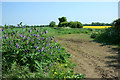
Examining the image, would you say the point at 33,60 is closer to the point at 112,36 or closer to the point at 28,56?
the point at 28,56

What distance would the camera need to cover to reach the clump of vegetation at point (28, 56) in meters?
4.10

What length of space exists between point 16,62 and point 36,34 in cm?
110

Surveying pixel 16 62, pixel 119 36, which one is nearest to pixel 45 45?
pixel 16 62

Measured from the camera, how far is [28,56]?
14.0 ft

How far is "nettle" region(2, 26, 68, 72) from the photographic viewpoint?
4336 mm

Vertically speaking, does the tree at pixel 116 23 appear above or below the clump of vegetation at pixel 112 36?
above

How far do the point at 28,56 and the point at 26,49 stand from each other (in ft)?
0.77

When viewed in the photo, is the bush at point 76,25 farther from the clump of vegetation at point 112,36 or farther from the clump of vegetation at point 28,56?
the clump of vegetation at point 28,56

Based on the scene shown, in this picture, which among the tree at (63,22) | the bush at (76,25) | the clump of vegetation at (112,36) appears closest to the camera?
the clump of vegetation at (112,36)

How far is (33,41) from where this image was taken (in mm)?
4574

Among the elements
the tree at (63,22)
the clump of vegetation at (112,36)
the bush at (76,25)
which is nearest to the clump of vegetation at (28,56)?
the clump of vegetation at (112,36)

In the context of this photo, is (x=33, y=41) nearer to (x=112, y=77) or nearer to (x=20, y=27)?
(x=20, y=27)

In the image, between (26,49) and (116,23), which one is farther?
(116,23)

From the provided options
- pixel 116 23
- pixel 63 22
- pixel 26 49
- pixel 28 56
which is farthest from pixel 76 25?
pixel 28 56
